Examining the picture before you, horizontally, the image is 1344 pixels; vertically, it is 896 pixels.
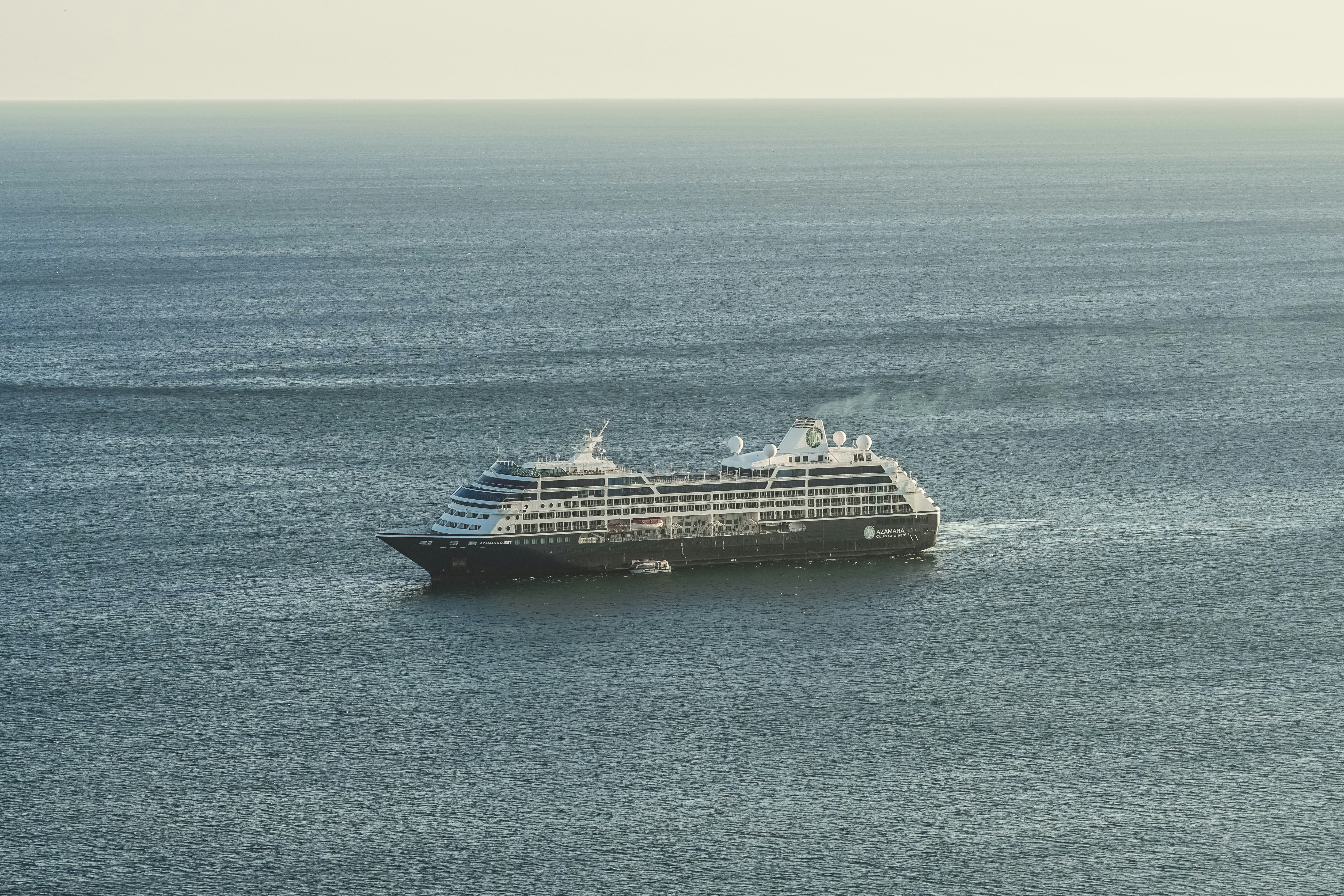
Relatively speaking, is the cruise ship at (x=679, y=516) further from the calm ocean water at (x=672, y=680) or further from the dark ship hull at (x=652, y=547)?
the calm ocean water at (x=672, y=680)

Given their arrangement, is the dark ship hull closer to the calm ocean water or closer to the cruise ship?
the cruise ship

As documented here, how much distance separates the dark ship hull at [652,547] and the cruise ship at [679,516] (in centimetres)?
6

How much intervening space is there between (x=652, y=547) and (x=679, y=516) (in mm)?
2615

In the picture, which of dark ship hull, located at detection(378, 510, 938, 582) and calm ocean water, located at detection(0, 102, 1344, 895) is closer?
calm ocean water, located at detection(0, 102, 1344, 895)

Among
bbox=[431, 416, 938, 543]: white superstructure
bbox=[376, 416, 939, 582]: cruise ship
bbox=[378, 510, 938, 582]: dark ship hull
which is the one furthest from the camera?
bbox=[431, 416, 938, 543]: white superstructure

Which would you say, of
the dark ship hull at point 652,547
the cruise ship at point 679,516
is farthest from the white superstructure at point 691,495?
the dark ship hull at point 652,547

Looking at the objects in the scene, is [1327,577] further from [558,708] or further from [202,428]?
[202,428]

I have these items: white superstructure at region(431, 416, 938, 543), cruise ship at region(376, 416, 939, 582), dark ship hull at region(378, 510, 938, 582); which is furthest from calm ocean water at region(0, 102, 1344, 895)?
white superstructure at region(431, 416, 938, 543)

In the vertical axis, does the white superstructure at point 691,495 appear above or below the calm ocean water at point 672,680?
above

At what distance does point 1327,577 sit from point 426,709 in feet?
187

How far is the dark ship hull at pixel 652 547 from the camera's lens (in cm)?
12706

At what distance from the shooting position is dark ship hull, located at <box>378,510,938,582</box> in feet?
417

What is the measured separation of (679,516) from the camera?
13062 cm

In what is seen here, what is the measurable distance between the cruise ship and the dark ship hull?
0.20 ft
